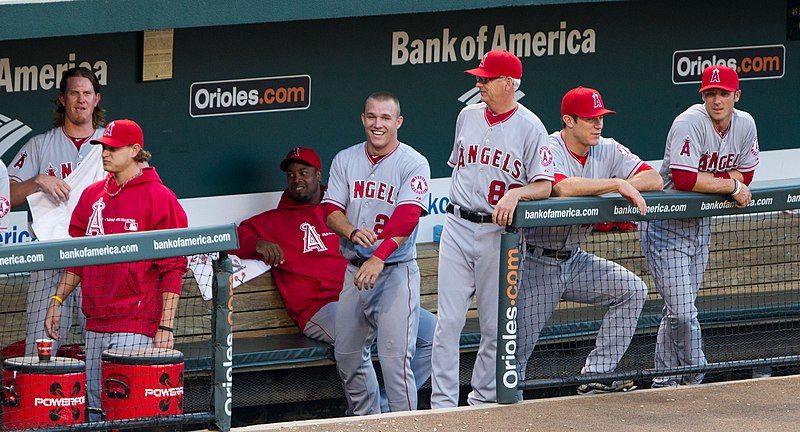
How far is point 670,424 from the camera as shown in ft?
17.2

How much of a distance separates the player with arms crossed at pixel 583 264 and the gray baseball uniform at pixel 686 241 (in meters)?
0.18

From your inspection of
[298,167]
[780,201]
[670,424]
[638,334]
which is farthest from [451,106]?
[670,424]

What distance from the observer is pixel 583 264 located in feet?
19.8

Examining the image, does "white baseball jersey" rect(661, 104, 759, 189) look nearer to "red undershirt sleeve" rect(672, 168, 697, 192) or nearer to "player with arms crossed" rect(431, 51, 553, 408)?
"red undershirt sleeve" rect(672, 168, 697, 192)

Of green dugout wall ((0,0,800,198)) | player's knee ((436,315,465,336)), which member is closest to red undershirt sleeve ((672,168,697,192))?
player's knee ((436,315,465,336))

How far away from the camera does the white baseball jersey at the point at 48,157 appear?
6301 mm

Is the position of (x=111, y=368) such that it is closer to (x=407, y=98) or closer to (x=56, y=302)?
(x=56, y=302)

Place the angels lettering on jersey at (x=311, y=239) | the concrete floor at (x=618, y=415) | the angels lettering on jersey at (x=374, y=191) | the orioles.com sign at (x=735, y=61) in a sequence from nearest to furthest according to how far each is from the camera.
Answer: the concrete floor at (x=618, y=415), the angels lettering on jersey at (x=374, y=191), the angels lettering on jersey at (x=311, y=239), the orioles.com sign at (x=735, y=61)

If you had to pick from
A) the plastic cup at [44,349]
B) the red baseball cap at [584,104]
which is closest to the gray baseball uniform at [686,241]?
the red baseball cap at [584,104]

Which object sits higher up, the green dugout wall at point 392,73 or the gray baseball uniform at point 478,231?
the green dugout wall at point 392,73

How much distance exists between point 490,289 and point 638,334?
1424 mm

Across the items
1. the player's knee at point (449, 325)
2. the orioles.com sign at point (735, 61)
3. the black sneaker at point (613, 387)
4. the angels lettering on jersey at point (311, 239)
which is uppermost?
the orioles.com sign at point (735, 61)

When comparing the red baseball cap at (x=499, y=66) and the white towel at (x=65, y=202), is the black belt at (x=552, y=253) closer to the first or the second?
the red baseball cap at (x=499, y=66)

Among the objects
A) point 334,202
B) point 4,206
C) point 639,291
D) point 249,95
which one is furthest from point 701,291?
point 4,206
